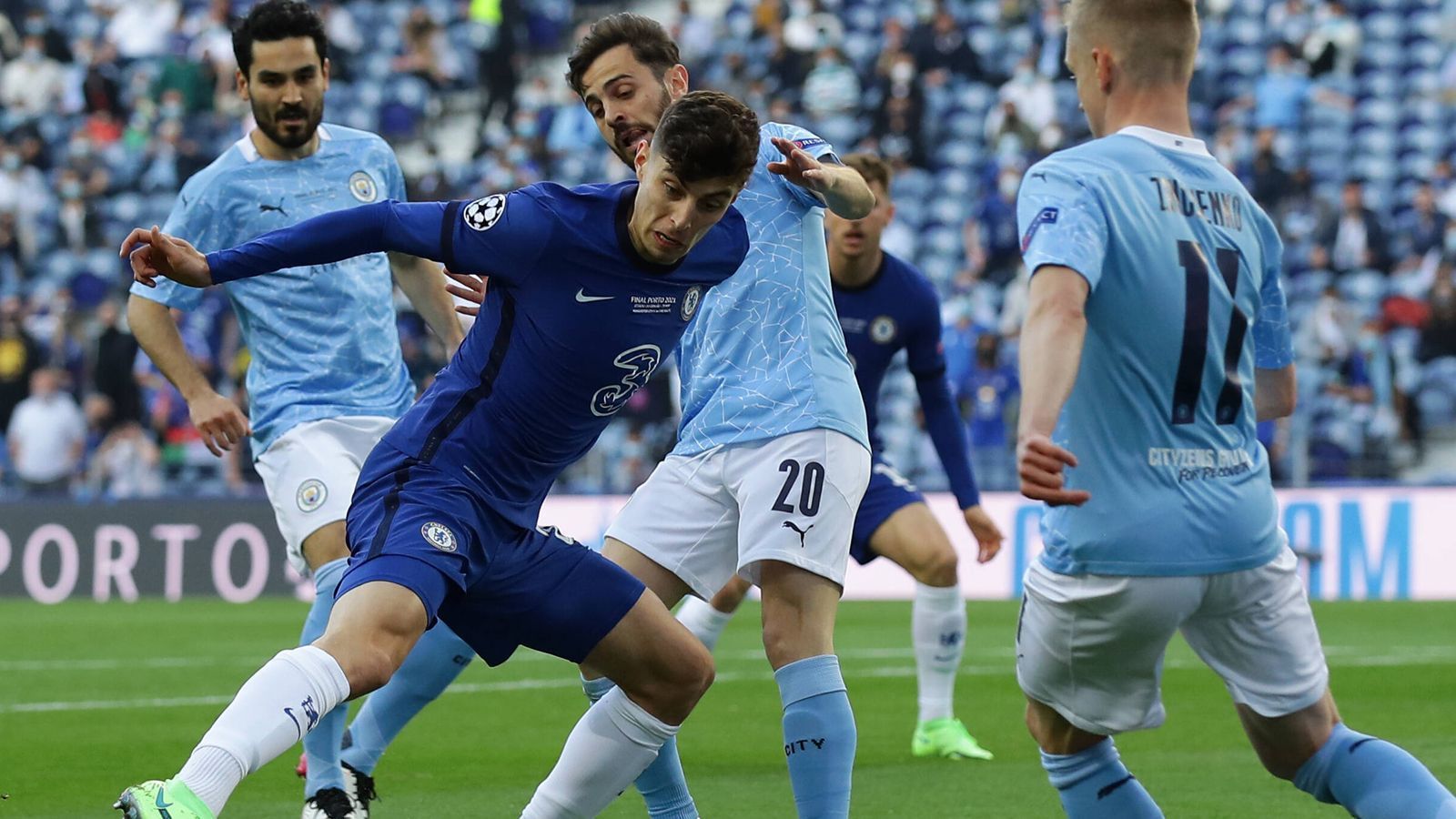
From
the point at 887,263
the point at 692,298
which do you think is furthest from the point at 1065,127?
the point at 692,298

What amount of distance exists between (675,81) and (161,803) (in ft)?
8.83

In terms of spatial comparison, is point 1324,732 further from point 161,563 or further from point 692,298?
point 161,563

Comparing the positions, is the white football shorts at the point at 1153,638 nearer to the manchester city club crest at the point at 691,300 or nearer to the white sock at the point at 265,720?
the manchester city club crest at the point at 691,300

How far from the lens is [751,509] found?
18.1 ft

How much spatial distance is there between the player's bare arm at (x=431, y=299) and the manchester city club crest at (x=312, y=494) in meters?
0.62

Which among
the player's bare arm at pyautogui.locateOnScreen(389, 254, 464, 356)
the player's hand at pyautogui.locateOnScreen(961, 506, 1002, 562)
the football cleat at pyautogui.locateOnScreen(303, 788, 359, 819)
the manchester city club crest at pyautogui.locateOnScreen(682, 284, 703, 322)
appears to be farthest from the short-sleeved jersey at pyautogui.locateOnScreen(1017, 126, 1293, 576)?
the player's hand at pyautogui.locateOnScreen(961, 506, 1002, 562)

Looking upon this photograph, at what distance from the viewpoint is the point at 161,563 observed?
18.5 meters

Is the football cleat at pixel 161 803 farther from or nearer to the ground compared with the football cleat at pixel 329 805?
farther from the ground

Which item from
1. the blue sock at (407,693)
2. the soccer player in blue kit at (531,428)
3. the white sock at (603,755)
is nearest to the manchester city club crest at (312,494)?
the blue sock at (407,693)

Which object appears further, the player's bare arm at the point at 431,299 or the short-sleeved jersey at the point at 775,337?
the player's bare arm at the point at 431,299

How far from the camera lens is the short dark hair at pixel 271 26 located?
679cm

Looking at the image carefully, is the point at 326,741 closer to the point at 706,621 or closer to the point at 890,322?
the point at 706,621

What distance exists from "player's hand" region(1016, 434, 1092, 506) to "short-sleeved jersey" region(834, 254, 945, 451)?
4.57 meters

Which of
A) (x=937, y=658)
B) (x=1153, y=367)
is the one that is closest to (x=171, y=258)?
(x=1153, y=367)
